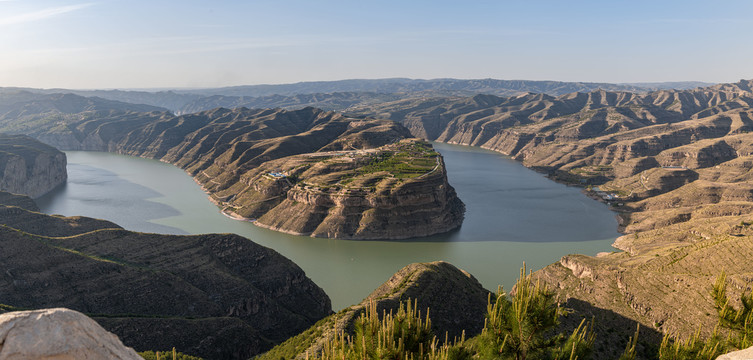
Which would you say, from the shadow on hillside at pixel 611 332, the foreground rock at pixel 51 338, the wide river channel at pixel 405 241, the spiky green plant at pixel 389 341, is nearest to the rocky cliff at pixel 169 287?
the wide river channel at pixel 405 241

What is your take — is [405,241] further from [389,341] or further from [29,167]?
[29,167]

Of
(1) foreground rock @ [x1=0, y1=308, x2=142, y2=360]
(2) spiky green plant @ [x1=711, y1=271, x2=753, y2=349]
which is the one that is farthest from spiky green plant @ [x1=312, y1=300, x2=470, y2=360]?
(2) spiky green plant @ [x1=711, y1=271, x2=753, y2=349]

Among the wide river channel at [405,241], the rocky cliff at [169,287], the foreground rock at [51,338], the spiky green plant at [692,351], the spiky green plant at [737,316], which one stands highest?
the foreground rock at [51,338]

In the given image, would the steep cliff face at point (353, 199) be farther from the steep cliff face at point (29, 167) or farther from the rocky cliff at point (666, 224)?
the steep cliff face at point (29, 167)

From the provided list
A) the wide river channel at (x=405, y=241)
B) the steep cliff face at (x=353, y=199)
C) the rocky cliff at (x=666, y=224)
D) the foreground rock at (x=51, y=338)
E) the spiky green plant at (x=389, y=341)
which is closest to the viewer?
the foreground rock at (x=51, y=338)

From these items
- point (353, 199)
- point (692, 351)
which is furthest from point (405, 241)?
point (692, 351)

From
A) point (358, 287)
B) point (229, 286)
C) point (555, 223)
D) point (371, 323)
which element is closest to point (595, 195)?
point (555, 223)

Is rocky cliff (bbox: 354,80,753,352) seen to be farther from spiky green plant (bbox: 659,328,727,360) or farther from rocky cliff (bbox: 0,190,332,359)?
rocky cliff (bbox: 0,190,332,359)
